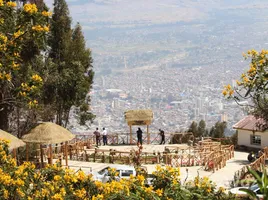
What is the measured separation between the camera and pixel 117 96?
18812cm

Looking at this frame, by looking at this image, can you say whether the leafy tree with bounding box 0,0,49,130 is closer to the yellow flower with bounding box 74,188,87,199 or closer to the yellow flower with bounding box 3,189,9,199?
the yellow flower with bounding box 3,189,9,199

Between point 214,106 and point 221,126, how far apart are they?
128m

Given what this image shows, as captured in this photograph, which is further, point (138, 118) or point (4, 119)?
point (138, 118)

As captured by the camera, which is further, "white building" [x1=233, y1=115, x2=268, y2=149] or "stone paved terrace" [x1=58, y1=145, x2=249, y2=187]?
"white building" [x1=233, y1=115, x2=268, y2=149]

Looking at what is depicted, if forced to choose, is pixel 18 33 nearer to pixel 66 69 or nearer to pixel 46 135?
pixel 46 135

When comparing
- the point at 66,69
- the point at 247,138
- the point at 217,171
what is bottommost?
the point at 217,171

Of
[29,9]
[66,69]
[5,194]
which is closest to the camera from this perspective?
[5,194]

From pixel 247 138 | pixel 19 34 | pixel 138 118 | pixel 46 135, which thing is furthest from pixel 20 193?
pixel 247 138

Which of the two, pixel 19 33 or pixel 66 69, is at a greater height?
pixel 66 69

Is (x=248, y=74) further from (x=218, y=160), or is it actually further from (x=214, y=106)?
(x=214, y=106)

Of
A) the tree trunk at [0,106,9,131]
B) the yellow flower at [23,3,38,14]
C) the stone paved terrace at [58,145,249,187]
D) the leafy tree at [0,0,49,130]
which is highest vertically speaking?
the yellow flower at [23,3,38,14]

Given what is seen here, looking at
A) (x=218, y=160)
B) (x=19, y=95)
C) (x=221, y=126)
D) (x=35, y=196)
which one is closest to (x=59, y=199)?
(x=35, y=196)

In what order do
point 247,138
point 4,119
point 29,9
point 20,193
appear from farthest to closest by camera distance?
point 247,138
point 4,119
point 29,9
point 20,193

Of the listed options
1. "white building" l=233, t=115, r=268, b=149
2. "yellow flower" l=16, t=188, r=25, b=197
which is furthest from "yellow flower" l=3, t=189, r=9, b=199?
"white building" l=233, t=115, r=268, b=149
